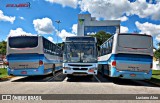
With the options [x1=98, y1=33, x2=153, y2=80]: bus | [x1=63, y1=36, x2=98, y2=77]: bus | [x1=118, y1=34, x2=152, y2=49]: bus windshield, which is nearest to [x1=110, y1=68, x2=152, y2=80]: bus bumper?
[x1=98, y1=33, x2=153, y2=80]: bus

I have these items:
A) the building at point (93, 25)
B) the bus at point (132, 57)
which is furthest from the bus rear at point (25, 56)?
the building at point (93, 25)

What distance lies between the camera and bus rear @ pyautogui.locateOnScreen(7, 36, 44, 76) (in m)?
17.7

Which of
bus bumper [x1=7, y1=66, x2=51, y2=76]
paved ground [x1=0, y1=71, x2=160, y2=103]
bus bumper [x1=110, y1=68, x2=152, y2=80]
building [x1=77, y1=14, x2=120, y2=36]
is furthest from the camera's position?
building [x1=77, y1=14, x2=120, y2=36]

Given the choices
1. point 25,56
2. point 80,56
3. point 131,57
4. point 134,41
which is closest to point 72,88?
point 131,57

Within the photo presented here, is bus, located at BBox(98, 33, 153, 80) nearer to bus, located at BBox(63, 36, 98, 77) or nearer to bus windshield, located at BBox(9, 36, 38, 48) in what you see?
bus, located at BBox(63, 36, 98, 77)

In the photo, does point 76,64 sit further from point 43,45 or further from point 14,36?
point 14,36

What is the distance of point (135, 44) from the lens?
638 inches

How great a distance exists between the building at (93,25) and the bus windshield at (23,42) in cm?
11202

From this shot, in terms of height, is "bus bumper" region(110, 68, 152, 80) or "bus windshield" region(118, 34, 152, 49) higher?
"bus windshield" region(118, 34, 152, 49)

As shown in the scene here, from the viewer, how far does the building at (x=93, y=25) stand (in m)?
130

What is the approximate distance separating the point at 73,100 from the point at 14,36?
34.3ft

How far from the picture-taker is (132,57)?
16.1 meters

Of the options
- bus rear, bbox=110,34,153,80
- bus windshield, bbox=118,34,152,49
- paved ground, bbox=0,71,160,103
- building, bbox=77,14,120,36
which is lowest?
paved ground, bbox=0,71,160,103

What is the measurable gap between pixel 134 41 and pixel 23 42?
7849 mm
